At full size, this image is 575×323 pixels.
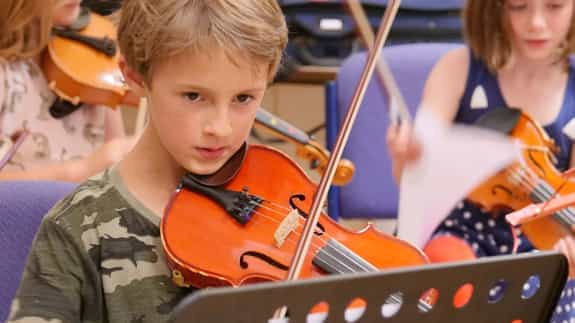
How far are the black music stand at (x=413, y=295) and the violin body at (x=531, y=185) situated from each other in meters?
0.61

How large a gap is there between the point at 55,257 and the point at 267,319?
1.11ft

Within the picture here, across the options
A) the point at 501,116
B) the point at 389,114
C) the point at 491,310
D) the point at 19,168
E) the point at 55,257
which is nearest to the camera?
the point at 491,310

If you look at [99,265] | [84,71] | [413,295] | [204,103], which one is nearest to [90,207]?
[99,265]

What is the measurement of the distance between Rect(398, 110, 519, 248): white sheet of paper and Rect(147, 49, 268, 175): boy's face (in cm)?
58

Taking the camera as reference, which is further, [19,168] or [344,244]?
[19,168]

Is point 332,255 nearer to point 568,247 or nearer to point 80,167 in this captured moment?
point 568,247

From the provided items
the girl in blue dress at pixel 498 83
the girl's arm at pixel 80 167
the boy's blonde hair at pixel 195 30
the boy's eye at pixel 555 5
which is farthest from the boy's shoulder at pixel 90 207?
the boy's eye at pixel 555 5

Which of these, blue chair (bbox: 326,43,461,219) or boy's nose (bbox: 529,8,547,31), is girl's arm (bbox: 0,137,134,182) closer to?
blue chair (bbox: 326,43,461,219)

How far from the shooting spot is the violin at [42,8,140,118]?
1713 millimetres

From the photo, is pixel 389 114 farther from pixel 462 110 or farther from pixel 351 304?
pixel 351 304

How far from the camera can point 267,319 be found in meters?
0.65

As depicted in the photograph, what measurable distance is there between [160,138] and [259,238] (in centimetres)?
15

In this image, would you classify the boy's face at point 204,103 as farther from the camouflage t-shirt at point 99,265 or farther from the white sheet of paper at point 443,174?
the white sheet of paper at point 443,174

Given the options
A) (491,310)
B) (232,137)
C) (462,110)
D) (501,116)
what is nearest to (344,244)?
(232,137)
